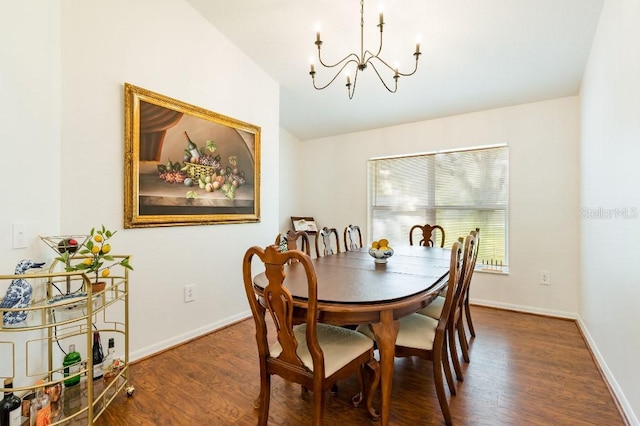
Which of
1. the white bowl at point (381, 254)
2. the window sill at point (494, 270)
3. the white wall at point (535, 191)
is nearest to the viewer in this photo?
the white bowl at point (381, 254)

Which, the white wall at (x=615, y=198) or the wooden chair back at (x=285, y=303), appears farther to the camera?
the white wall at (x=615, y=198)

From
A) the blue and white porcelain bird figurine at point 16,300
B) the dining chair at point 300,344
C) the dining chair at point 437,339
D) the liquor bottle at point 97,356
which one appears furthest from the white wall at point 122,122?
the dining chair at point 437,339

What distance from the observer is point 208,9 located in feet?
8.89

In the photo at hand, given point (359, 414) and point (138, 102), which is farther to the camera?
point (138, 102)

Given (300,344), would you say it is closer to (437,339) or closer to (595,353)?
(437,339)

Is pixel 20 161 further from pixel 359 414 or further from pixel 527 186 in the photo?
pixel 527 186

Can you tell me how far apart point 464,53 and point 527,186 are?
5.34 ft

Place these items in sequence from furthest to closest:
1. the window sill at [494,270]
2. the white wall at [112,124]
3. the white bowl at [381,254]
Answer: the window sill at [494,270], the white bowl at [381,254], the white wall at [112,124]

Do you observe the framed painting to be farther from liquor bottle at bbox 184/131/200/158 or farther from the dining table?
the dining table

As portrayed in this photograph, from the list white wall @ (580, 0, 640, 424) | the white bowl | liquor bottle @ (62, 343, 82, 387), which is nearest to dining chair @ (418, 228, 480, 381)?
the white bowl

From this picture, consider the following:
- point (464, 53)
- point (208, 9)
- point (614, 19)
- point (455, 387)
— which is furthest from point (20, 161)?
point (614, 19)

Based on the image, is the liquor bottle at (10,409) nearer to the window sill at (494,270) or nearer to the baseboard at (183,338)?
the baseboard at (183,338)

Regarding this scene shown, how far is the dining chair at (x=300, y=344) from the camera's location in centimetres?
130

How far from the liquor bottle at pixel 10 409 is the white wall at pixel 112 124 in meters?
0.62
